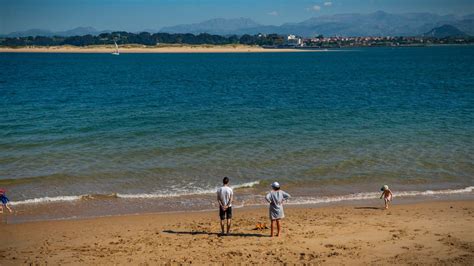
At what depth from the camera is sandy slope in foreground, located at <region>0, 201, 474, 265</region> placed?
11414 millimetres

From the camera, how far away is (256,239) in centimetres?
1277

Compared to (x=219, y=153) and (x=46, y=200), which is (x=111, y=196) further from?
(x=219, y=153)

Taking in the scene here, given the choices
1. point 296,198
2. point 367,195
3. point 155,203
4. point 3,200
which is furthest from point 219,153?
point 3,200

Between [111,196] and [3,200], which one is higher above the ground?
[3,200]

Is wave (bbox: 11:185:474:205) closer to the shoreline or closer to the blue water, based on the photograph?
the shoreline

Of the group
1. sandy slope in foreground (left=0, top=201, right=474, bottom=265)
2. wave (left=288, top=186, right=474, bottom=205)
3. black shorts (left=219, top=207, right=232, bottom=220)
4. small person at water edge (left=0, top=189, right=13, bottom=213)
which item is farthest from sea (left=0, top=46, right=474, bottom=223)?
black shorts (left=219, top=207, right=232, bottom=220)

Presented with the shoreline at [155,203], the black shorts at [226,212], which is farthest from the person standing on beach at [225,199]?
the shoreline at [155,203]

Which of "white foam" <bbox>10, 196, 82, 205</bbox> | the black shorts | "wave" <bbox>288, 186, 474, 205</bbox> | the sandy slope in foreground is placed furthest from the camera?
"wave" <bbox>288, 186, 474, 205</bbox>

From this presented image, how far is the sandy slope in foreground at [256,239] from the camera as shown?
11414 mm

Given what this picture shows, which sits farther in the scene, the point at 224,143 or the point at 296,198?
the point at 224,143

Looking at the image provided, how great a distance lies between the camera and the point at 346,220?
47.3 ft

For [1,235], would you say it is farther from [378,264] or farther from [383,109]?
[383,109]

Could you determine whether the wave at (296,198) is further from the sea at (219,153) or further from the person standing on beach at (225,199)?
the person standing on beach at (225,199)

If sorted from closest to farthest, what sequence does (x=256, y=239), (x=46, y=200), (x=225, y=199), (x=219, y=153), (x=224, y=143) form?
(x=256, y=239) → (x=225, y=199) → (x=46, y=200) → (x=219, y=153) → (x=224, y=143)
